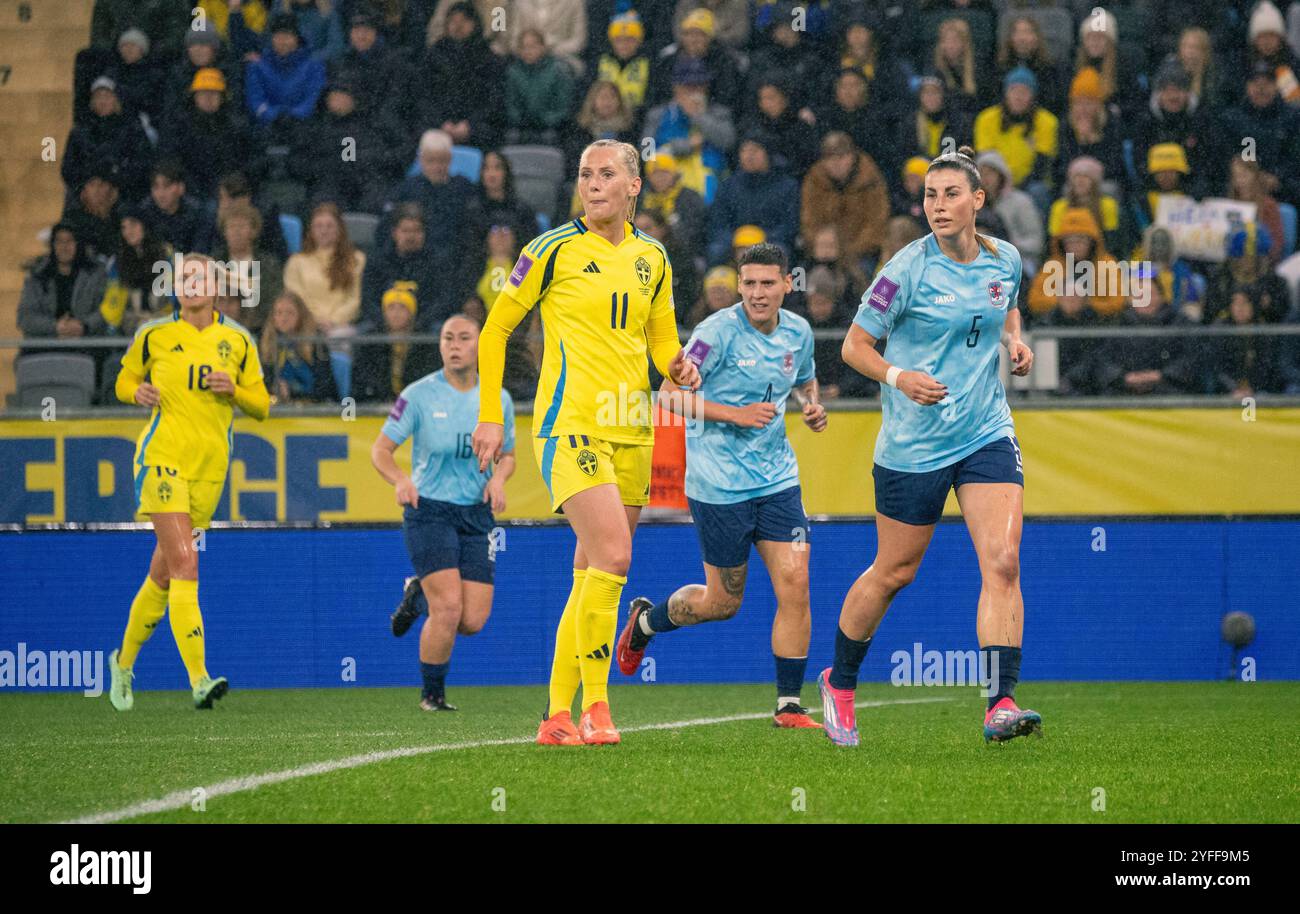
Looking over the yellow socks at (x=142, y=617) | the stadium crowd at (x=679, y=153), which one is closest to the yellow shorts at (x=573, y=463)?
the yellow socks at (x=142, y=617)

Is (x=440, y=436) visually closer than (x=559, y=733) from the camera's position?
No

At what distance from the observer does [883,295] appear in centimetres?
741

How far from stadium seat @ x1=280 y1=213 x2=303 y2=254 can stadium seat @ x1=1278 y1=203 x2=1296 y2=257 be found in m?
8.39

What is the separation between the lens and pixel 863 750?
7504mm

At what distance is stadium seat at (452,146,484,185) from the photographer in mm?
16234

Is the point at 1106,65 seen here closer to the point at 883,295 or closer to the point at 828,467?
the point at 828,467

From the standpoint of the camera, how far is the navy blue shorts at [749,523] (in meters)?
9.44

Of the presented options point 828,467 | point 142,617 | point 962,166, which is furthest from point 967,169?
point 142,617

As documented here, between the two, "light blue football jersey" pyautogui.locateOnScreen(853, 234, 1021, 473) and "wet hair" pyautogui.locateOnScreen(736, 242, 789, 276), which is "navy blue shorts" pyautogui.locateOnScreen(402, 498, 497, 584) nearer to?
"wet hair" pyautogui.locateOnScreen(736, 242, 789, 276)

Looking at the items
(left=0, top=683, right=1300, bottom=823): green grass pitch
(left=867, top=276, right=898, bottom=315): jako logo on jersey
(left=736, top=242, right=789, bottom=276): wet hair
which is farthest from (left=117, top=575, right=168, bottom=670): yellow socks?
(left=867, top=276, right=898, bottom=315): jako logo on jersey

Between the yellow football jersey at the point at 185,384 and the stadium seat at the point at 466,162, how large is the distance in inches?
213

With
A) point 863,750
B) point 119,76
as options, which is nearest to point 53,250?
point 119,76

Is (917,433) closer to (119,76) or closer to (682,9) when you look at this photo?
(682,9)
